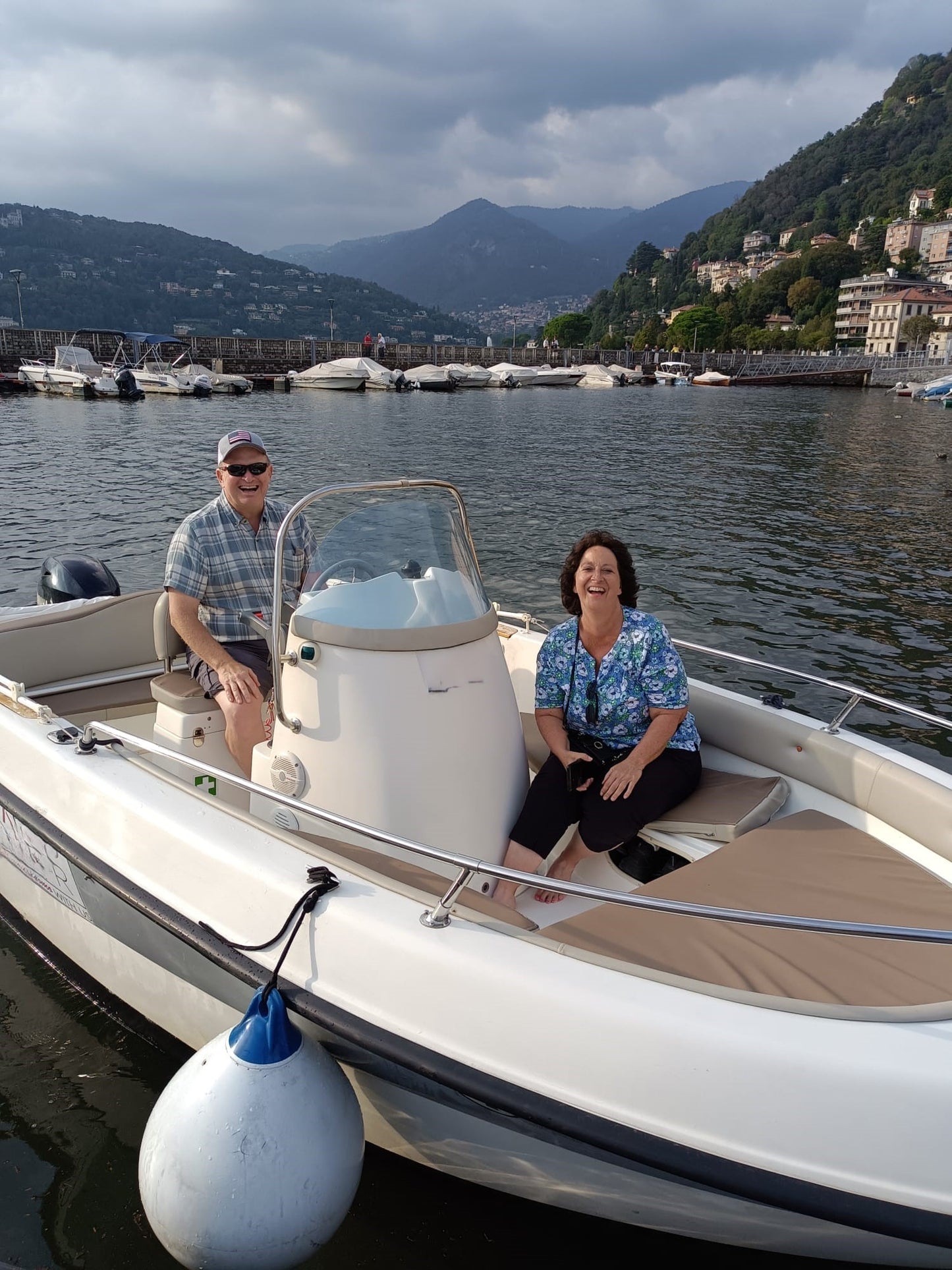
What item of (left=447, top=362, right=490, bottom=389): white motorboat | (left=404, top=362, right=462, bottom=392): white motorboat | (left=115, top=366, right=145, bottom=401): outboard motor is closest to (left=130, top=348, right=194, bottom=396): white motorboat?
(left=115, top=366, right=145, bottom=401): outboard motor

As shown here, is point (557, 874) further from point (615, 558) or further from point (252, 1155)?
point (252, 1155)

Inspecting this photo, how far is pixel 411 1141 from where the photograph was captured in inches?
104

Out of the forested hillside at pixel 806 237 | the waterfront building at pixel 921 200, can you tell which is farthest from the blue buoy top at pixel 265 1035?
the waterfront building at pixel 921 200

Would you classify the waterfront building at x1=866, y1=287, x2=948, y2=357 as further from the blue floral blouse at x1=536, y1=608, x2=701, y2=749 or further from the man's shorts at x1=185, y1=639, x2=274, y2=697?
the man's shorts at x1=185, y1=639, x2=274, y2=697

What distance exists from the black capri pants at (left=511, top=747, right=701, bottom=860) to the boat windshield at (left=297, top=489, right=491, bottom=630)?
2.23 feet

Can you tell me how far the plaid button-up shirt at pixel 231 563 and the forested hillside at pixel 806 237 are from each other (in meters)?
111

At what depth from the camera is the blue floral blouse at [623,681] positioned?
3387 millimetres

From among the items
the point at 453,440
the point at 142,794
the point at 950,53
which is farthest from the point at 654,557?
the point at 950,53

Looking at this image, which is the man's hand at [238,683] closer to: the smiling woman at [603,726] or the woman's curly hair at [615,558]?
the smiling woman at [603,726]

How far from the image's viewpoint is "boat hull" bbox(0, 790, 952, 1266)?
218 cm

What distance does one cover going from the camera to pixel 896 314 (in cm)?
10050

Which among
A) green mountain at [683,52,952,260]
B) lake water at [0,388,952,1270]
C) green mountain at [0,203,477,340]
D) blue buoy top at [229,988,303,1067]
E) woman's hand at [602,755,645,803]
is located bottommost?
lake water at [0,388,952,1270]

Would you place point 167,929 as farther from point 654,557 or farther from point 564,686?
point 654,557

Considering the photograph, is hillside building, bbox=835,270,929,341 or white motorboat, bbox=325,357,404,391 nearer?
white motorboat, bbox=325,357,404,391
